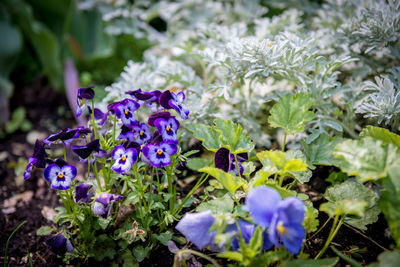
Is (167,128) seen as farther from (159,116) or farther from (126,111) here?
(126,111)

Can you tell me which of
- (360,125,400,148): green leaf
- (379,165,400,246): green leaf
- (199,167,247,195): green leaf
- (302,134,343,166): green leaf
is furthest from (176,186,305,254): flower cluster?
(360,125,400,148): green leaf

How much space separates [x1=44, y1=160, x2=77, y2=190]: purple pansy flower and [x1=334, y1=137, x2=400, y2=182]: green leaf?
0.87 m

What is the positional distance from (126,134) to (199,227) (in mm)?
431

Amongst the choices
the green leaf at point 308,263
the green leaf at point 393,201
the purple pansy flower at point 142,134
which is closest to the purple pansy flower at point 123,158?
the purple pansy flower at point 142,134

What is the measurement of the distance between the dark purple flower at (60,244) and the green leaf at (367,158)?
0.98 meters

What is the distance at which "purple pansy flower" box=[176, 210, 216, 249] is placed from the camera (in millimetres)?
963

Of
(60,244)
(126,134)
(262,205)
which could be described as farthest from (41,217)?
(262,205)

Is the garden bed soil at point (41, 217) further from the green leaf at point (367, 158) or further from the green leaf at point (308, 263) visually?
the green leaf at point (367, 158)

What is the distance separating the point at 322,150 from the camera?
4.01ft

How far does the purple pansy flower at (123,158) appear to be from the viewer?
1.03 m

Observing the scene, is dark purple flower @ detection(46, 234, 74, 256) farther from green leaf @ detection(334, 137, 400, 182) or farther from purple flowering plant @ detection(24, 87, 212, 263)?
green leaf @ detection(334, 137, 400, 182)

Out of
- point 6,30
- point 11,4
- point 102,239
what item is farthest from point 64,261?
point 11,4

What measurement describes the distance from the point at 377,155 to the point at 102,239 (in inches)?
38.6

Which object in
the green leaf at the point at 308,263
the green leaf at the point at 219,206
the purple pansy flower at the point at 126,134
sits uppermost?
the purple pansy flower at the point at 126,134
